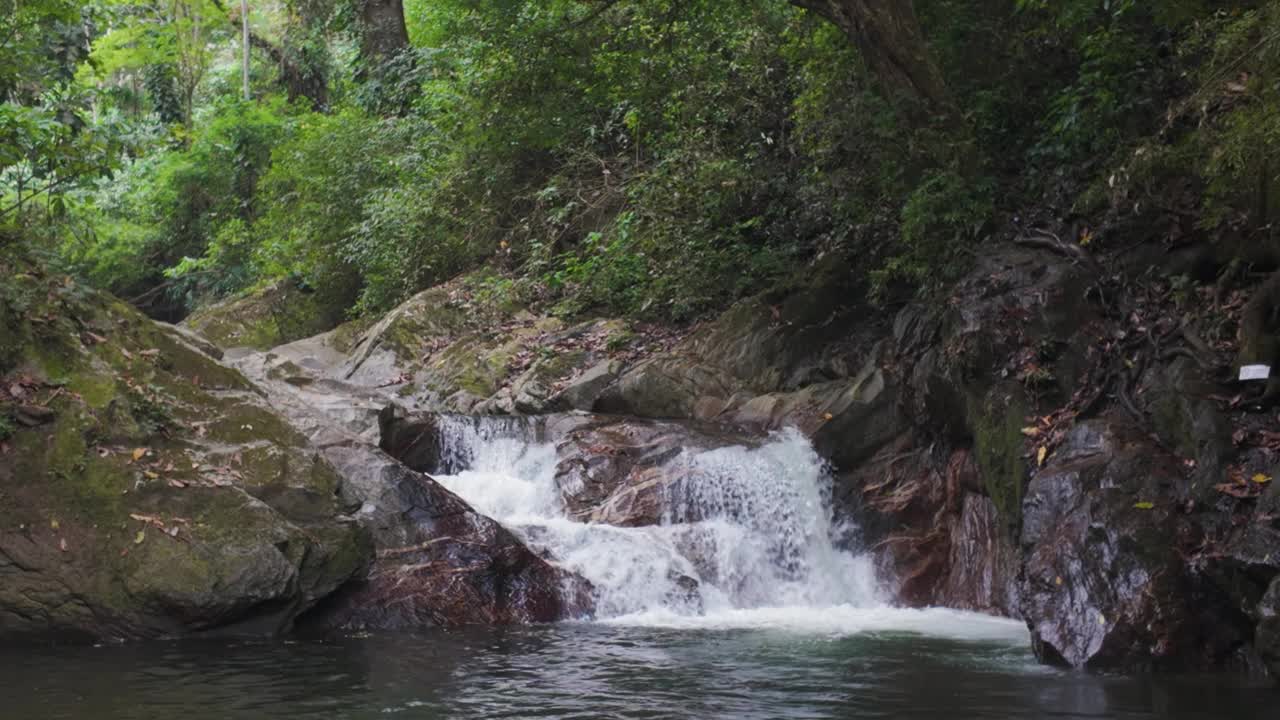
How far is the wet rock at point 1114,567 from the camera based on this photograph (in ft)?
23.3

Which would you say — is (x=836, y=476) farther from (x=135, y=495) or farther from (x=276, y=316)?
(x=276, y=316)

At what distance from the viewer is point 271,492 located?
9.24 metres

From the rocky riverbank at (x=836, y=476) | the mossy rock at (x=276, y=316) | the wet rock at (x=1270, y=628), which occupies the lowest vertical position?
the wet rock at (x=1270, y=628)

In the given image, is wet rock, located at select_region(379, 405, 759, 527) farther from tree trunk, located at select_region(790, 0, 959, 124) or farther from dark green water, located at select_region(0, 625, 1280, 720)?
A: tree trunk, located at select_region(790, 0, 959, 124)

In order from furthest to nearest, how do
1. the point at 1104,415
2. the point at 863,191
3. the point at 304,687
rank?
the point at 863,191, the point at 1104,415, the point at 304,687

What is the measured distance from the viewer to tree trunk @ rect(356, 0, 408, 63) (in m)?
23.5

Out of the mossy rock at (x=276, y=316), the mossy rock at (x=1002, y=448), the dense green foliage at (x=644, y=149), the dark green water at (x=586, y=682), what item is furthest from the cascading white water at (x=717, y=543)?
the mossy rock at (x=276, y=316)

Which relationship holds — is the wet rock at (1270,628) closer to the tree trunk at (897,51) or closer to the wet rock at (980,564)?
the wet rock at (980,564)

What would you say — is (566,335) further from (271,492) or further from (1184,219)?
(1184,219)

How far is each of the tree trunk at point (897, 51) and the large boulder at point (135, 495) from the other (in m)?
6.30

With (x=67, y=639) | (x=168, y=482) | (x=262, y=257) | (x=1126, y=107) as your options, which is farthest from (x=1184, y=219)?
(x=262, y=257)

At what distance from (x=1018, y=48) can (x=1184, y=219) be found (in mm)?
2871

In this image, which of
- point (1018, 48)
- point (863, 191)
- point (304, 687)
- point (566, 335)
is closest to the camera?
point (304, 687)

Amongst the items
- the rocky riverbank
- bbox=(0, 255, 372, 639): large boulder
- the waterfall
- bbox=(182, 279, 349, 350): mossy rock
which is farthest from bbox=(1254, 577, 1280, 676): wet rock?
bbox=(182, 279, 349, 350): mossy rock
